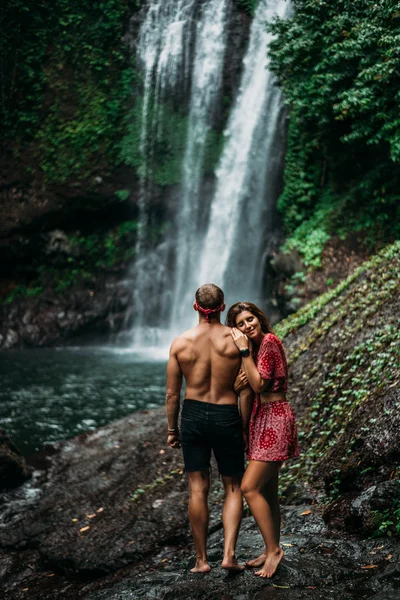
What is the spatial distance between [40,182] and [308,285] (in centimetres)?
993

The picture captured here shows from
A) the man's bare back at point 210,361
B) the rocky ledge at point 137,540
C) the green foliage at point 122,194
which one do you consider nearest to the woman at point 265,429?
the man's bare back at point 210,361

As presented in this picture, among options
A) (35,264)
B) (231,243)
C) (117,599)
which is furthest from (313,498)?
(35,264)

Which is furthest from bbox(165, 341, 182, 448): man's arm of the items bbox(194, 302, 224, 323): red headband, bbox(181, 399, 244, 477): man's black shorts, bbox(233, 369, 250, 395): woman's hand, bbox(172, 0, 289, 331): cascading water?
bbox(172, 0, 289, 331): cascading water

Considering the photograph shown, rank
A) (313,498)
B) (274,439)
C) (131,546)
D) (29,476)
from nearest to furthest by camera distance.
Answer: (274,439), (313,498), (131,546), (29,476)

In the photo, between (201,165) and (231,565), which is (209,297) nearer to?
(231,565)

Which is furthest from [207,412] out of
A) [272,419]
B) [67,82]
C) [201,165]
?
[67,82]

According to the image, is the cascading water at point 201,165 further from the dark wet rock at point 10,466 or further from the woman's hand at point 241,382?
the woman's hand at point 241,382

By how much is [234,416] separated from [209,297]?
2.62 ft

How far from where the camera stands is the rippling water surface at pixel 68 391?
389 inches

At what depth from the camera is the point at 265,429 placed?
3545 mm

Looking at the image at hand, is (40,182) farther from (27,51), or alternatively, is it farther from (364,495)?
(364,495)

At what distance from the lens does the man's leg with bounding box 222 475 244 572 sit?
3.52 m

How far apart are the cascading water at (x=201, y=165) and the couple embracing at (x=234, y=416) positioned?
1377cm

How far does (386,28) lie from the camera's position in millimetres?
11156
